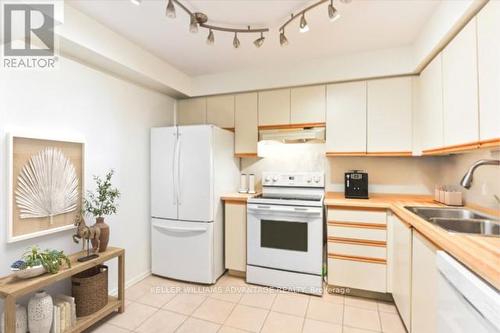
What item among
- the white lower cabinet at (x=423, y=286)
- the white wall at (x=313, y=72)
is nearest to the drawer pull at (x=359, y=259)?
the white lower cabinet at (x=423, y=286)

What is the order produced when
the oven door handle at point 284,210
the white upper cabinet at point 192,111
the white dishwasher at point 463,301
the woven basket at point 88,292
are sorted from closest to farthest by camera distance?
the white dishwasher at point 463,301 < the woven basket at point 88,292 < the oven door handle at point 284,210 < the white upper cabinet at point 192,111

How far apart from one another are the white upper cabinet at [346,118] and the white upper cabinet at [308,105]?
3.0 inches

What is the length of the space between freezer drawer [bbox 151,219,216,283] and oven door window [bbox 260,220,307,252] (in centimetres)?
57

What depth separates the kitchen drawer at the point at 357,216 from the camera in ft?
7.34

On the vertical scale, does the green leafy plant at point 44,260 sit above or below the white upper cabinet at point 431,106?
below

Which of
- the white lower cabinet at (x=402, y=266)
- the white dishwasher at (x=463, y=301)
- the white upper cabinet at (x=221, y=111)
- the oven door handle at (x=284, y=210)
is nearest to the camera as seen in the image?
the white dishwasher at (x=463, y=301)

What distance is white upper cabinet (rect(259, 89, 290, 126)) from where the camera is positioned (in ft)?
9.48

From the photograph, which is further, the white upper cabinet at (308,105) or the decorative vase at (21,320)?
the white upper cabinet at (308,105)

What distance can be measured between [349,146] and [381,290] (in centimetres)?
142

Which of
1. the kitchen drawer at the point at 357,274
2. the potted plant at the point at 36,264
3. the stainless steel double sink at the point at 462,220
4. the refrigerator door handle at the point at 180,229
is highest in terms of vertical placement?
the stainless steel double sink at the point at 462,220

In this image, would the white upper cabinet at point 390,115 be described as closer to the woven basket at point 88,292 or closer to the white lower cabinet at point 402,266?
the white lower cabinet at point 402,266

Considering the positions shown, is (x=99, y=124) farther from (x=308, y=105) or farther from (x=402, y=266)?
(x=402, y=266)

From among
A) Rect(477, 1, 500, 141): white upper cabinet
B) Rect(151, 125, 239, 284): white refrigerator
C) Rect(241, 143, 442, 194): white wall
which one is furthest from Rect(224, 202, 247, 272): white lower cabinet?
Rect(477, 1, 500, 141): white upper cabinet

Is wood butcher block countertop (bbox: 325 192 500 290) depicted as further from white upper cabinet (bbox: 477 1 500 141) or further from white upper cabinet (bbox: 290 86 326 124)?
white upper cabinet (bbox: 290 86 326 124)
